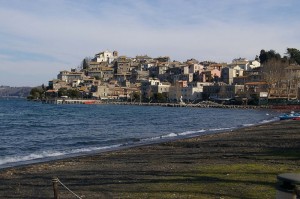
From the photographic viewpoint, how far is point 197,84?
155375 mm

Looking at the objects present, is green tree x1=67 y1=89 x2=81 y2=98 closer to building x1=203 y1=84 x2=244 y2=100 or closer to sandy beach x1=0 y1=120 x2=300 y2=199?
building x1=203 y1=84 x2=244 y2=100

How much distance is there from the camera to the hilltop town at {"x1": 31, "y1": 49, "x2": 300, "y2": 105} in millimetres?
127000

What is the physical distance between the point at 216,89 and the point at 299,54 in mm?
33845

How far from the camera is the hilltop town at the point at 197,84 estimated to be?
127000 mm

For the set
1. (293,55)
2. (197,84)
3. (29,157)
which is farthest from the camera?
(197,84)

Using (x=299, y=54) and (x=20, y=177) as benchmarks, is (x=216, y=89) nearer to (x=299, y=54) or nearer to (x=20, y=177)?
(x=299, y=54)

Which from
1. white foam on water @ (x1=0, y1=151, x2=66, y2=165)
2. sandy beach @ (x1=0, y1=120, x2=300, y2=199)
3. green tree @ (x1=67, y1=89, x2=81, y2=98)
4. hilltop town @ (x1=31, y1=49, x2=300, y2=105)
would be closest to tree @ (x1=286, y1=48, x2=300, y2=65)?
hilltop town @ (x1=31, y1=49, x2=300, y2=105)

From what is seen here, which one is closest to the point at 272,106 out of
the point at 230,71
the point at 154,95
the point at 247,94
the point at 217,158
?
the point at 247,94

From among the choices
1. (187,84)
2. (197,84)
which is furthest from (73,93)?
(197,84)

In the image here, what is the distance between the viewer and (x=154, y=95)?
164 meters

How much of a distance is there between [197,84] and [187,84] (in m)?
5.53

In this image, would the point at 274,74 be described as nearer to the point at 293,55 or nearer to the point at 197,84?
the point at 293,55

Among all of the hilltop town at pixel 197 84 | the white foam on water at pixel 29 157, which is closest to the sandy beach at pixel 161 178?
the white foam on water at pixel 29 157

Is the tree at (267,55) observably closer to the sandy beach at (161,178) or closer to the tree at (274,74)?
the tree at (274,74)
